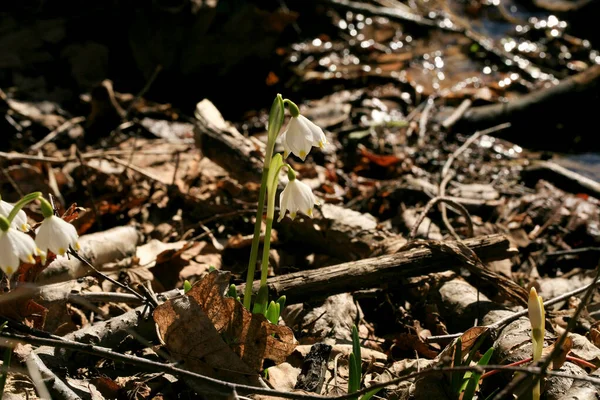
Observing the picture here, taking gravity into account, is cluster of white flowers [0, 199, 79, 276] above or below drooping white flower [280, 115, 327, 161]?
below

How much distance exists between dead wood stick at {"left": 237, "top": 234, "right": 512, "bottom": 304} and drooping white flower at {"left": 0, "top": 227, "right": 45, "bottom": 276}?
2.82 feet

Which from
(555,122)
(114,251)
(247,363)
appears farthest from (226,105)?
(247,363)

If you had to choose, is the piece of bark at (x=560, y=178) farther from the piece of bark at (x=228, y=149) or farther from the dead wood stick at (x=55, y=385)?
the dead wood stick at (x=55, y=385)

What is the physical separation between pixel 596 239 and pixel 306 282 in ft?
6.68

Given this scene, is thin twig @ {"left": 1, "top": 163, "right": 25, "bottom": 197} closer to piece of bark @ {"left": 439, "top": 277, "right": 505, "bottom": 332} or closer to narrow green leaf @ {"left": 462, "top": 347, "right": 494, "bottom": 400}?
piece of bark @ {"left": 439, "top": 277, "right": 505, "bottom": 332}

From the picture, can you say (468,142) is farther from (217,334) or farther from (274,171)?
(217,334)

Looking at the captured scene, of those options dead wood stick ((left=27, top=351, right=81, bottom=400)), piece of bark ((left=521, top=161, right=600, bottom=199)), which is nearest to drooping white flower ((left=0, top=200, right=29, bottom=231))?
dead wood stick ((left=27, top=351, right=81, bottom=400))

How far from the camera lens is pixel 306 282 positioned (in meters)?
2.33

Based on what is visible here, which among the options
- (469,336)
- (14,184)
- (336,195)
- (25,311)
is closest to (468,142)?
(336,195)

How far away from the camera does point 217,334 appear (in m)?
1.93

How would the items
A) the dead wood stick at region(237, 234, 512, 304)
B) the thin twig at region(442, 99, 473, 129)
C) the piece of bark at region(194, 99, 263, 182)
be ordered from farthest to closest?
1. the thin twig at region(442, 99, 473, 129)
2. the piece of bark at region(194, 99, 263, 182)
3. the dead wood stick at region(237, 234, 512, 304)

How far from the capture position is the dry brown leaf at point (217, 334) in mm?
1929

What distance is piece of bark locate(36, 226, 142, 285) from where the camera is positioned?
8.30 feet

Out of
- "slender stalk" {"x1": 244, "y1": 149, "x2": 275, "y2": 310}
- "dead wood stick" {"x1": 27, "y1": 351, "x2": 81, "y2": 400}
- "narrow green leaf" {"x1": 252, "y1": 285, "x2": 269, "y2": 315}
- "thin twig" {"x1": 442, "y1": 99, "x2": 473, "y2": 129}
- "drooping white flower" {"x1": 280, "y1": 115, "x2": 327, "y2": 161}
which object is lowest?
"thin twig" {"x1": 442, "y1": 99, "x2": 473, "y2": 129}
